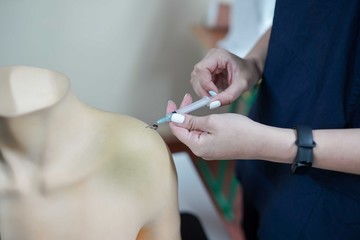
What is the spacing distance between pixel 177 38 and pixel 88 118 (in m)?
1.23

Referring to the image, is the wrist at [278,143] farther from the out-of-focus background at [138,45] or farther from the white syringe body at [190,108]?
the out-of-focus background at [138,45]

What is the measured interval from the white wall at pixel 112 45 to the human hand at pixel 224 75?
0.59 meters

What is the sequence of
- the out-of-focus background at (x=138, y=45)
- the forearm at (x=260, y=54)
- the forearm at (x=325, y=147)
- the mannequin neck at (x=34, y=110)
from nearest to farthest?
the mannequin neck at (x=34, y=110), the forearm at (x=325, y=147), the forearm at (x=260, y=54), the out-of-focus background at (x=138, y=45)

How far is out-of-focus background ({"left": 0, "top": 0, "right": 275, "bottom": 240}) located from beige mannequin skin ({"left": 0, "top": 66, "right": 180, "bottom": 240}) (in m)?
0.53

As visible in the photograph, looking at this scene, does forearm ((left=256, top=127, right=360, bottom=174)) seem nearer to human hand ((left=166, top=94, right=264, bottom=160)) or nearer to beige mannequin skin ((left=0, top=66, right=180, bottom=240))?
human hand ((left=166, top=94, right=264, bottom=160))

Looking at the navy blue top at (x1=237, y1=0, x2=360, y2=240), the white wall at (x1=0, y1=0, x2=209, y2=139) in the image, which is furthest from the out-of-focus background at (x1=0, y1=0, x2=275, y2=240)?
the navy blue top at (x1=237, y1=0, x2=360, y2=240)

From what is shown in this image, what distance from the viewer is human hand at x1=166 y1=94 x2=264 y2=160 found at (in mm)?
637

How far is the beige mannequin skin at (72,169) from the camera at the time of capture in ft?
1.75

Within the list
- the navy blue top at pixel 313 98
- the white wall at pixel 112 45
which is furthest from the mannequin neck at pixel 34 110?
the white wall at pixel 112 45

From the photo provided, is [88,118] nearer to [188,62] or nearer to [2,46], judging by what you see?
[2,46]

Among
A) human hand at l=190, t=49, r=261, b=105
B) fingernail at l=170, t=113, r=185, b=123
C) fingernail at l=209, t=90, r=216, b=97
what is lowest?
fingernail at l=170, t=113, r=185, b=123

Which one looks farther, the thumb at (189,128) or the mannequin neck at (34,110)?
the thumb at (189,128)

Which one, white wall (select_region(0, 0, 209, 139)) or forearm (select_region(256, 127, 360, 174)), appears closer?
forearm (select_region(256, 127, 360, 174))

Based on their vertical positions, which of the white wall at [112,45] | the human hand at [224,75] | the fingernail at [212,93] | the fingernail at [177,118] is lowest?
the white wall at [112,45]
